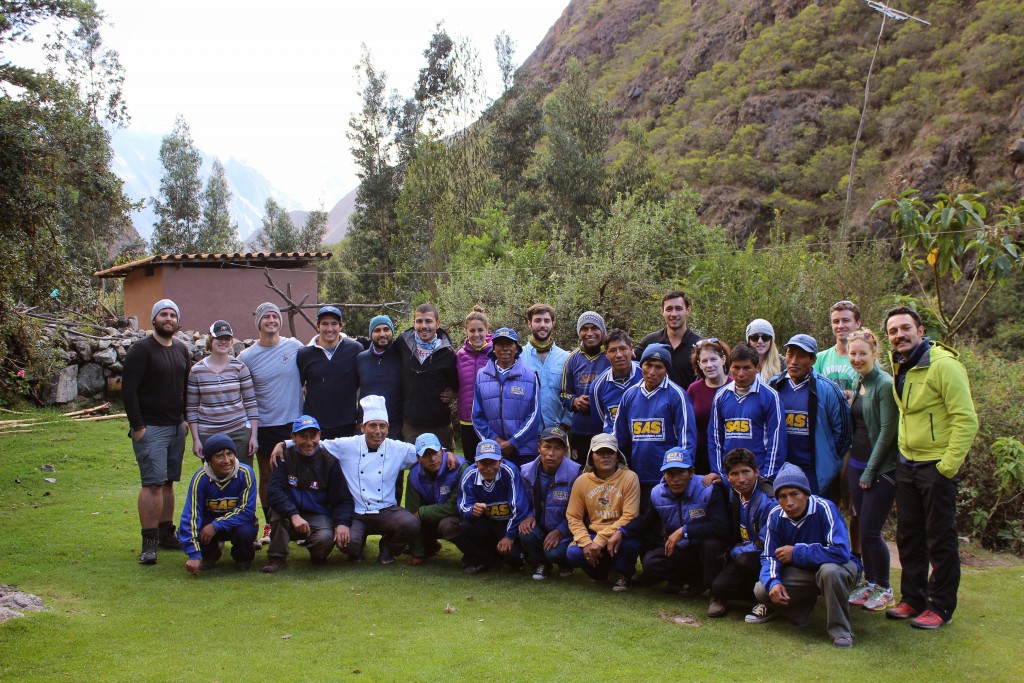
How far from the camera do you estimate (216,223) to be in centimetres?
3838

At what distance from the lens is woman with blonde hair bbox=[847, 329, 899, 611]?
5.35 meters

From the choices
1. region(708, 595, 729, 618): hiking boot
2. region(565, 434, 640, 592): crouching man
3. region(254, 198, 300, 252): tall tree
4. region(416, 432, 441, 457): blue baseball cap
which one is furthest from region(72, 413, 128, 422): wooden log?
region(254, 198, 300, 252): tall tree

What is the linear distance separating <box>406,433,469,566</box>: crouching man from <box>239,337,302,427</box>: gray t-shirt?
1227mm

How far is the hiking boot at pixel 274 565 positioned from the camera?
20.7ft

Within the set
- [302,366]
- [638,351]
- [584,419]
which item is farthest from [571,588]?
[302,366]

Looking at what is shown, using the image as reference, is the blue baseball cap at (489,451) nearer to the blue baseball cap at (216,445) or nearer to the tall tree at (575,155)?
the blue baseball cap at (216,445)

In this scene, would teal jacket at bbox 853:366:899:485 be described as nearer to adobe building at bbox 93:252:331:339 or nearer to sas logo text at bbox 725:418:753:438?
sas logo text at bbox 725:418:753:438

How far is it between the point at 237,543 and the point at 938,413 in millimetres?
5095

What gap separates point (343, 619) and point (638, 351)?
3231 mm

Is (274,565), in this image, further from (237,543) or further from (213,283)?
(213,283)

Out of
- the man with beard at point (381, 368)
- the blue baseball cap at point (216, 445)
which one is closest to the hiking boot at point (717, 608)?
the man with beard at point (381, 368)

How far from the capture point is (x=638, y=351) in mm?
6863

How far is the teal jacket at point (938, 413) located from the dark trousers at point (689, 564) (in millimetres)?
1392

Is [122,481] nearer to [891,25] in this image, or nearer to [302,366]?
[302,366]
